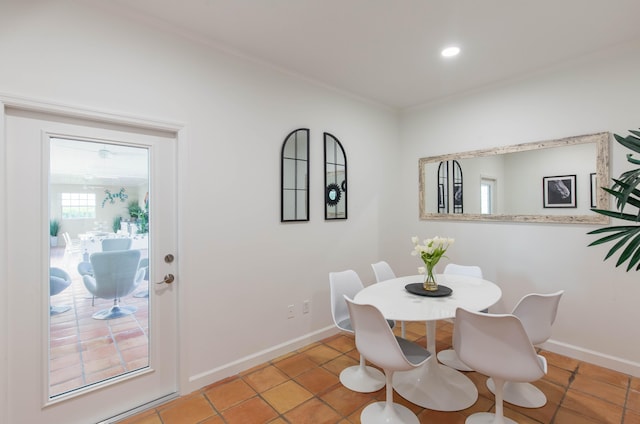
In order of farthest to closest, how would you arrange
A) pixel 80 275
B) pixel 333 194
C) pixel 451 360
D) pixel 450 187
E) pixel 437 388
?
pixel 450 187
pixel 333 194
pixel 451 360
pixel 437 388
pixel 80 275

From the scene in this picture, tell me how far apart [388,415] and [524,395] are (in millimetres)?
1071

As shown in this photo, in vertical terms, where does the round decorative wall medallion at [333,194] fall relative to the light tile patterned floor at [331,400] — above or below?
above

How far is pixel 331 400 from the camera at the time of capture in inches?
88.4

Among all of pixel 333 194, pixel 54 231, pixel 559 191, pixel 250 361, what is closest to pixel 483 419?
pixel 250 361

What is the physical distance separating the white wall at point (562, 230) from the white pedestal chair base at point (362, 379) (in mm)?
1692

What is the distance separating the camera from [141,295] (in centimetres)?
225

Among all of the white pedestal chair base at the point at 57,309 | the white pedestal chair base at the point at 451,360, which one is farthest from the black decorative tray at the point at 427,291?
the white pedestal chair base at the point at 57,309

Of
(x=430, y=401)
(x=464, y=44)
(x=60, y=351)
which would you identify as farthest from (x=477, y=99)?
(x=60, y=351)

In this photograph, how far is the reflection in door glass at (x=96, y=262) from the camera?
1941 millimetres

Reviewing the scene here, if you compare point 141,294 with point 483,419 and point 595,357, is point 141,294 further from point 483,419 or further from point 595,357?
point 595,357

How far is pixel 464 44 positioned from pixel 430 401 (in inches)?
108

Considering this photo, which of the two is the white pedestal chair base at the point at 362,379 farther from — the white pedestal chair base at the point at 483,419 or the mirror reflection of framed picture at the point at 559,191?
the mirror reflection of framed picture at the point at 559,191

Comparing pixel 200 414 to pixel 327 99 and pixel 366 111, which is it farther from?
pixel 366 111

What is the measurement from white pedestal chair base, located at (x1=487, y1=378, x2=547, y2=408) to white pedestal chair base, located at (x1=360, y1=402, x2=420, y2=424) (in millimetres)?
768
